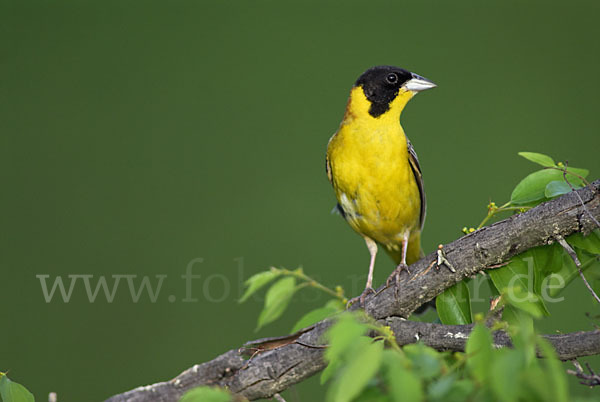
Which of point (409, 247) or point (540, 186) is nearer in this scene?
point (540, 186)

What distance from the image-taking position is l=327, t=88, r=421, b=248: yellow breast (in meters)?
1.59

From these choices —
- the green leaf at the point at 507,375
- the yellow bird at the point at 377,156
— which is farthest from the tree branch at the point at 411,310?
the green leaf at the point at 507,375

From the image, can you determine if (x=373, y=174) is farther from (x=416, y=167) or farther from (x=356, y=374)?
(x=356, y=374)

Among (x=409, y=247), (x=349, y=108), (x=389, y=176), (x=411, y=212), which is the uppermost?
(x=349, y=108)

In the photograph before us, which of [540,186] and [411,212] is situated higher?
[540,186]

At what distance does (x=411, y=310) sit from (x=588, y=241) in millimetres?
347

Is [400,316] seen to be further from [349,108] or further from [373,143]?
[349,108]

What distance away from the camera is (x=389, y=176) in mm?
1592

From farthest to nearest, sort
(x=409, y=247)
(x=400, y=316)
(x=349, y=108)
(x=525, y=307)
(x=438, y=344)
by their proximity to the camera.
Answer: (x=409, y=247) < (x=349, y=108) < (x=400, y=316) < (x=438, y=344) < (x=525, y=307)

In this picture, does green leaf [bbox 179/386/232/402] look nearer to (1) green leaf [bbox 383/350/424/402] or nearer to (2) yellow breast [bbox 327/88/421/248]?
(1) green leaf [bbox 383/350/424/402]

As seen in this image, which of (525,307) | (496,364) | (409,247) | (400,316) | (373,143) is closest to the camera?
(496,364)

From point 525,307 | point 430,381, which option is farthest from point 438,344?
point 430,381

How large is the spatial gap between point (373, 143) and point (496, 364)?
110 centimetres

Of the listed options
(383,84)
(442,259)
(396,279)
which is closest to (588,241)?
(442,259)
